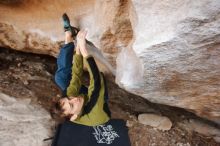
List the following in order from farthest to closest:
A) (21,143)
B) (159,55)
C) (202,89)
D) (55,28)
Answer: (55,28)
(21,143)
(202,89)
(159,55)

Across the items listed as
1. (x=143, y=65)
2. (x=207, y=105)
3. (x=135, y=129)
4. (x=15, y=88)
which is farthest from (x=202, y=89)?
(x=15, y=88)

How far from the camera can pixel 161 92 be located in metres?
2.55

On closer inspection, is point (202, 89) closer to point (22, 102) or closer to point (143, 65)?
point (143, 65)

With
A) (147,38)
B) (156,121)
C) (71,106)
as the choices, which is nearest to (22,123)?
(71,106)

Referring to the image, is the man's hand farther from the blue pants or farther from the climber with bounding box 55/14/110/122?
the blue pants

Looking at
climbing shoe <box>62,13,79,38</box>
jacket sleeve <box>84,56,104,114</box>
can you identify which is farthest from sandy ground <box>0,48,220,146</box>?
climbing shoe <box>62,13,79,38</box>

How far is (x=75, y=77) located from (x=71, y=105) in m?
0.19

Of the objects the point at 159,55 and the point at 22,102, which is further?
the point at 22,102

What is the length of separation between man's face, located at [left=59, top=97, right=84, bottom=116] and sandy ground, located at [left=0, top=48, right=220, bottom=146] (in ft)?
1.63

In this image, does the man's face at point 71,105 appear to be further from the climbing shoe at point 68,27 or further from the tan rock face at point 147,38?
the climbing shoe at point 68,27

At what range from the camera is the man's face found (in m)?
2.60

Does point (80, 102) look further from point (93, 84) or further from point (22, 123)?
point (22, 123)

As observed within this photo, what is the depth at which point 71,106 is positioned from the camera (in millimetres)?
2619

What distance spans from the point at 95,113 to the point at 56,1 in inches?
36.6
